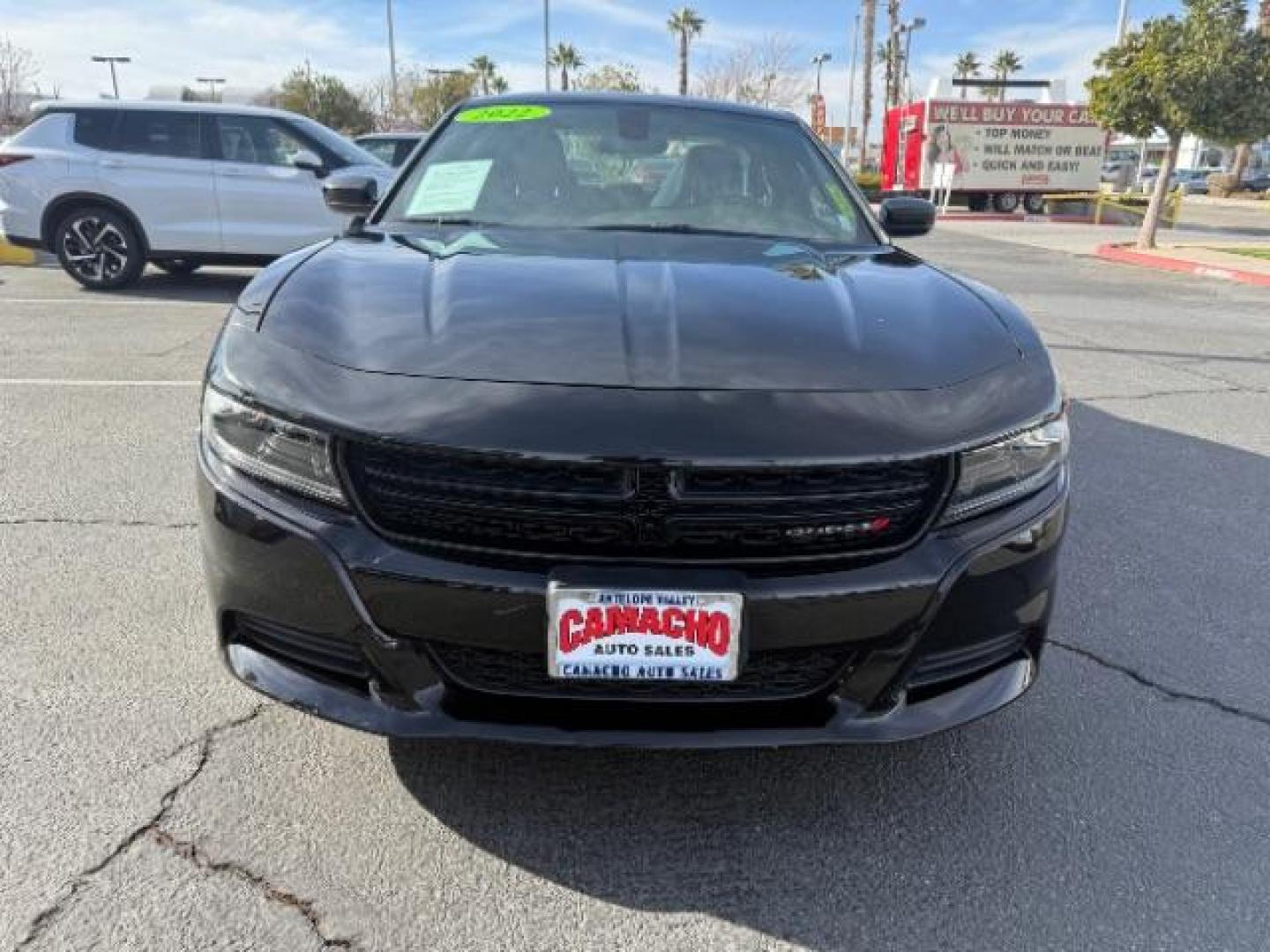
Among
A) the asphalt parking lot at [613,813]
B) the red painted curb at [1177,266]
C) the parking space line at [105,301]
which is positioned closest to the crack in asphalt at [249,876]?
the asphalt parking lot at [613,813]

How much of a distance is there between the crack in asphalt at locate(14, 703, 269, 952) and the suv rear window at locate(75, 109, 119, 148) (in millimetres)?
8852

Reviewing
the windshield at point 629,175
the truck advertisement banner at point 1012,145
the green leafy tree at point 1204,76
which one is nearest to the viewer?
the windshield at point 629,175

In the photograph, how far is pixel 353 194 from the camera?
11.7ft

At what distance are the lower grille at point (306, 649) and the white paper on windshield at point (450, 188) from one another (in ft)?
5.24

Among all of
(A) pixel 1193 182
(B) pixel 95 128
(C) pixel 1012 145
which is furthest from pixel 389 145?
(A) pixel 1193 182

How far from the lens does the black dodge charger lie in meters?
1.76

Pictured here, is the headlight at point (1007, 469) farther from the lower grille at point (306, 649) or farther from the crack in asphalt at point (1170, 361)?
the crack in asphalt at point (1170, 361)

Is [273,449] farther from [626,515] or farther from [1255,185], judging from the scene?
[1255,185]

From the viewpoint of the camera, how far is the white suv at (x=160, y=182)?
9359mm

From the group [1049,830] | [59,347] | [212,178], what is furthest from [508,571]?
[212,178]

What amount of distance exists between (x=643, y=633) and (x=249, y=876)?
961 mm

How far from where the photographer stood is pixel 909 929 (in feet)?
6.22

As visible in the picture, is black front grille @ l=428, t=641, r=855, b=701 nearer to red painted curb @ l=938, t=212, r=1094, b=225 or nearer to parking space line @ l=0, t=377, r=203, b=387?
parking space line @ l=0, t=377, r=203, b=387

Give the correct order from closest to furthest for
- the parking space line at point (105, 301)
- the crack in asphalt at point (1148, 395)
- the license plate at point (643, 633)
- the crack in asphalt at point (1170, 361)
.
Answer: the license plate at point (643, 633) < the crack in asphalt at point (1148, 395) < the crack in asphalt at point (1170, 361) < the parking space line at point (105, 301)
